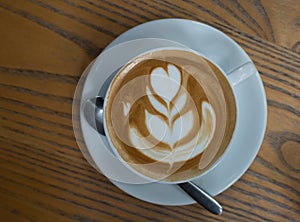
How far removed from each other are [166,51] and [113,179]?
0.29m

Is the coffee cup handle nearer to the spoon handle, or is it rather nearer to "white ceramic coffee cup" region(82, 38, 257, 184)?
"white ceramic coffee cup" region(82, 38, 257, 184)

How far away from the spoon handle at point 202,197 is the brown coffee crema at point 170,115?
0.08ft

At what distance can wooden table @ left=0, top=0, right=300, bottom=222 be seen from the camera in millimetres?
1037

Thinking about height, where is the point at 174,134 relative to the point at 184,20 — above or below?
below

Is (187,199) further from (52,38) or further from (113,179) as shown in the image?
(52,38)

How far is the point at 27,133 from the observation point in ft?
3.50

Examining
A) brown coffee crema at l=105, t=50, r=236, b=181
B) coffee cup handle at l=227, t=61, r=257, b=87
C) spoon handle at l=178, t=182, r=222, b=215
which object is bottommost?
spoon handle at l=178, t=182, r=222, b=215

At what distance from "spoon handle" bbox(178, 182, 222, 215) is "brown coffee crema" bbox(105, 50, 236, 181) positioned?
0.02m

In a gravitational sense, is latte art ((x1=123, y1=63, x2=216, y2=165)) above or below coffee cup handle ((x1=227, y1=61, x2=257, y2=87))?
below

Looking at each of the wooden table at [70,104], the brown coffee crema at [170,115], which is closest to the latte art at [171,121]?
the brown coffee crema at [170,115]

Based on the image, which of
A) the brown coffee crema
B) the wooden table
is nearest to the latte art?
the brown coffee crema

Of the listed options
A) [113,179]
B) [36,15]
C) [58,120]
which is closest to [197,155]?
[113,179]

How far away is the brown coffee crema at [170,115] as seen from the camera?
3.21 ft

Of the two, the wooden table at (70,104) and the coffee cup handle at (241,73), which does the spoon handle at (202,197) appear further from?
the coffee cup handle at (241,73)
